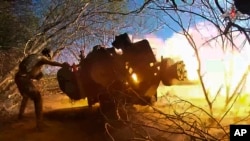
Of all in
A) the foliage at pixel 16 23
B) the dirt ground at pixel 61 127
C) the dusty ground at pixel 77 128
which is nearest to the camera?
the dusty ground at pixel 77 128

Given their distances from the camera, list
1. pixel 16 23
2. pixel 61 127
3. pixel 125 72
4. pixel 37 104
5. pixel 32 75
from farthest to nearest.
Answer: pixel 16 23
pixel 32 75
pixel 61 127
pixel 125 72
pixel 37 104

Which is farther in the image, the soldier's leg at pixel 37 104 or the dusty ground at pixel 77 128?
the soldier's leg at pixel 37 104

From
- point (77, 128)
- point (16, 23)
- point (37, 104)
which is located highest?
point (16, 23)

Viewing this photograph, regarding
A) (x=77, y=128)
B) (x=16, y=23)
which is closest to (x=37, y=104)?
(x=77, y=128)

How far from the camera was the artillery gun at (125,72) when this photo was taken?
30.0ft

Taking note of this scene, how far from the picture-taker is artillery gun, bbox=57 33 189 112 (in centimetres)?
915

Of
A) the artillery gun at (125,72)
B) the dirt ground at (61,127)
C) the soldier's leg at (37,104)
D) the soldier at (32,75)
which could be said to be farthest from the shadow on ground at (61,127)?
the artillery gun at (125,72)

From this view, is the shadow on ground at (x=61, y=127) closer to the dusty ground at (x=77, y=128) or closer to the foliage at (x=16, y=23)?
the dusty ground at (x=77, y=128)

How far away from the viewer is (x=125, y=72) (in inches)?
366

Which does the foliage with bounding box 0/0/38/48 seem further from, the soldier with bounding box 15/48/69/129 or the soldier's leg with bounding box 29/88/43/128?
the soldier's leg with bounding box 29/88/43/128

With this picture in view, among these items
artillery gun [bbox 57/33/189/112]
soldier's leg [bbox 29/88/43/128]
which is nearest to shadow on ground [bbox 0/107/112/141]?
soldier's leg [bbox 29/88/43/128]

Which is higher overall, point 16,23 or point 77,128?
point 16,23

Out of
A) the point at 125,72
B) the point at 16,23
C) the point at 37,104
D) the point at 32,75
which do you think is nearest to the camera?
the point at 37,104

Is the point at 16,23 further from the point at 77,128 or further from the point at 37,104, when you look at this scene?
the point at 77,128
